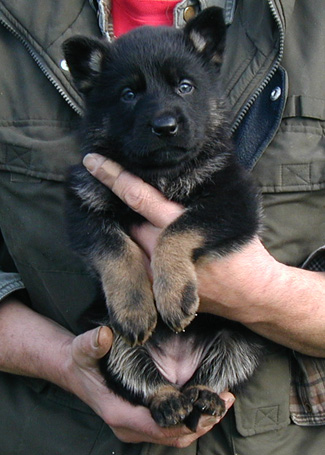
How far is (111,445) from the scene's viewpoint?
287cm

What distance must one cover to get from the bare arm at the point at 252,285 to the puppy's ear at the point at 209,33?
2.25 feet

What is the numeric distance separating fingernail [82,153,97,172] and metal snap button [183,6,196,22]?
862 millimetres

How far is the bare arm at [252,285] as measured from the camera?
2.63m

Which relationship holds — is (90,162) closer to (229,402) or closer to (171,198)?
(171,198)

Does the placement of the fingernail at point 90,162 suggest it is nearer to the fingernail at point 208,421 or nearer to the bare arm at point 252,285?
the bare arm at point 252,285

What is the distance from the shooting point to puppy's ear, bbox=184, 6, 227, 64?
2.80m

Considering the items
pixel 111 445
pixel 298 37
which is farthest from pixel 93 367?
pixel 298 37

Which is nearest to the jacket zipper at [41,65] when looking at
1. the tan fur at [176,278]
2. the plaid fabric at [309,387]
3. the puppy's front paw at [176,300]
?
the tan fur at [176,278]

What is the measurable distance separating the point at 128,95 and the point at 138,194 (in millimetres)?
459

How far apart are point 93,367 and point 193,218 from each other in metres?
0.78

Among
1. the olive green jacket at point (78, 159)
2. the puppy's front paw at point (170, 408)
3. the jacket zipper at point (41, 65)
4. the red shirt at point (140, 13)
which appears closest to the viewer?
the puppy's front paw at point (170, 408)

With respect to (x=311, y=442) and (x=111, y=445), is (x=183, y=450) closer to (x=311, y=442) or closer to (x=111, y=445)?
(x=111, y=445)

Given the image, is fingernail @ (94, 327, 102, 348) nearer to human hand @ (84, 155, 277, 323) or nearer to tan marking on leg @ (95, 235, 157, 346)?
tan marking on leg @ (95, 235, 157, 346)

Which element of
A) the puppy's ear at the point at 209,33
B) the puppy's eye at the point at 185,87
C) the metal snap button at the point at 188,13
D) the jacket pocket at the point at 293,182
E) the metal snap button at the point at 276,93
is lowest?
the jacket pocket at the point at 293,182
